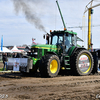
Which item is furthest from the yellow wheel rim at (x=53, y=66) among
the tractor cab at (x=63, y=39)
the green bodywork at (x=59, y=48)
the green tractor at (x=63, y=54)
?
the tractor cab at (x=63, y=39)

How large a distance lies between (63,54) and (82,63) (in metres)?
1.24

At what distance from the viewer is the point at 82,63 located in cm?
1095

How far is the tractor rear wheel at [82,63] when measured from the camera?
1047cm

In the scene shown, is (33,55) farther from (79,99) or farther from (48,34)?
(79,99)

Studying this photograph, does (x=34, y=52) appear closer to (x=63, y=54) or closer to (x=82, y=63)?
(x=63, y=54)

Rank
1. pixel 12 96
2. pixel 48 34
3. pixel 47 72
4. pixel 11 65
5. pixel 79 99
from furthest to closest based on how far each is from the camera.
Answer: pixel 48 34 < pixel 11 65 < pixel 47 72 < pixel 12 96 < pixel 79 99

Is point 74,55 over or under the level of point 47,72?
over

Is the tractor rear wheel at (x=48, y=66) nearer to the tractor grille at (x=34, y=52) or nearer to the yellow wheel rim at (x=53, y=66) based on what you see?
the yellow wheel rim at (x=53, y=66)

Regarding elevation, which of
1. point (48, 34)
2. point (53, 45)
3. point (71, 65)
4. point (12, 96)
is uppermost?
point (48, 34)

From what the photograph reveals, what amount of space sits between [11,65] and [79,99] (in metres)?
5.60

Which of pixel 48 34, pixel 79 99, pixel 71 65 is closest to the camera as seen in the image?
pixel 79 99

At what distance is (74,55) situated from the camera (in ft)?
35.0

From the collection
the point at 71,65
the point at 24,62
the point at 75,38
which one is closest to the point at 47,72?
the point at 24,62

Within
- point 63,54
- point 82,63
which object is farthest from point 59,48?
point 82,63
